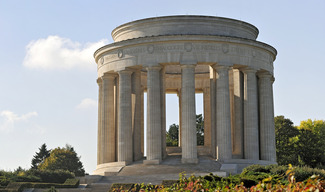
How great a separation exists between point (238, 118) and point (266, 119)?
3661 mm

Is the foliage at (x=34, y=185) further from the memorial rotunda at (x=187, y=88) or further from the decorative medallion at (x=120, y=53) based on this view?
the decorative medallion at (x=120, y=53)

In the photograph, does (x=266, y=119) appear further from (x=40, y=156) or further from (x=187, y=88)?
(x=40, y=156)

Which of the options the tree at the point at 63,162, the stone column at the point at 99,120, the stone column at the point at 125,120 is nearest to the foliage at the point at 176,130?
the tree at the point at 63,162

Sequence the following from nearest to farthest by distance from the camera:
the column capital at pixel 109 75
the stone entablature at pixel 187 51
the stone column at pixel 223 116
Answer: the stone entablature at pixel 187 51
the stone column at pixel 223 116
the column capital at pixel 109 75

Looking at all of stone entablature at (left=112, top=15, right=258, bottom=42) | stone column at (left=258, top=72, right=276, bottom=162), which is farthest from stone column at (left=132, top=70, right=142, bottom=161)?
stone column at (left=258, top=72, right=276, bottom=162)

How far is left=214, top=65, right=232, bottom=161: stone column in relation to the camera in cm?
6184

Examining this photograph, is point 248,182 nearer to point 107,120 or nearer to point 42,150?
point 107,120

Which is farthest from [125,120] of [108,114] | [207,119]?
[207,119]

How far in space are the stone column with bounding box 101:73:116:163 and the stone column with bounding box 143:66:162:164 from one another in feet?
24.0

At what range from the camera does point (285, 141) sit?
3489 inches

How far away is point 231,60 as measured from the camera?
62719mm

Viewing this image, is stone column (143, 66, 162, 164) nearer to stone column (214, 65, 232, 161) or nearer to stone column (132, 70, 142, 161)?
stone column (132, 70, 142, 161)

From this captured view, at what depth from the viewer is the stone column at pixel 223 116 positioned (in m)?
61.8

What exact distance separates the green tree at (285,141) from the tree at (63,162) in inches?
1419
